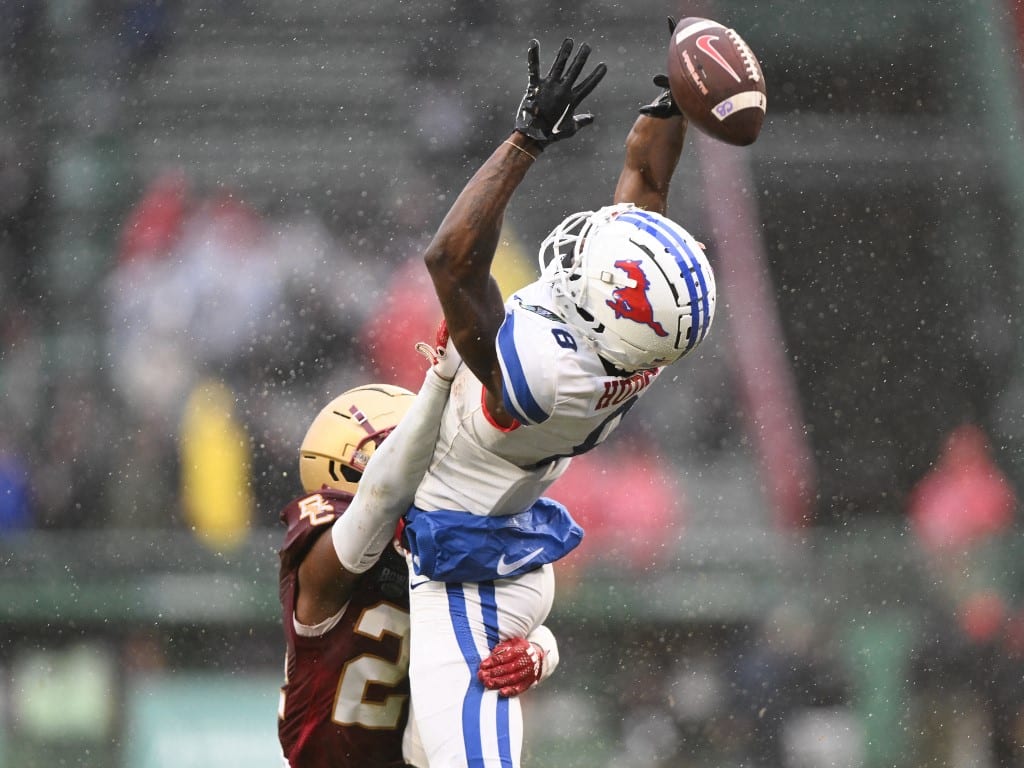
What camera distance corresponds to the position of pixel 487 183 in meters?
1.94

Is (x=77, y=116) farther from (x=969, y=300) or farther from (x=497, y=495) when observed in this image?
(x=497, y=495)

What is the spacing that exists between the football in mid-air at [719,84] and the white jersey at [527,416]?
35cm

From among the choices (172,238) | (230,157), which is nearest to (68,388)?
(172,238)

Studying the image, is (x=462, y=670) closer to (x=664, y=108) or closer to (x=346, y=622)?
(x=346, y=622)

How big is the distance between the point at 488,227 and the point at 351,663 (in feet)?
2.54

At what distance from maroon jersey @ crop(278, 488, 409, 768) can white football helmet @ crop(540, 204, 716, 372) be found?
1.85 ft

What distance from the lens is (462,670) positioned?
203cm

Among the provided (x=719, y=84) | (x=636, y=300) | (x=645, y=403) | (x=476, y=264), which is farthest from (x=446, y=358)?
(x=645, y=403)

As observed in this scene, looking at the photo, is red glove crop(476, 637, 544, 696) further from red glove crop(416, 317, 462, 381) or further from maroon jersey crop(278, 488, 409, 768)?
red glove crop(416, 317, 462, 381)

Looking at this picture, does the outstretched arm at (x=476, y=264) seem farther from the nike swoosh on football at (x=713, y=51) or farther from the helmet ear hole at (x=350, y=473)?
the helmet ear hole at (x=350, y=473)

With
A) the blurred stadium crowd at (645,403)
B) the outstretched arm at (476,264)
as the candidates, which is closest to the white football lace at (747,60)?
the outstretched arm at (476,264)

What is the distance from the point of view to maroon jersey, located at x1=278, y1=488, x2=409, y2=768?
2.26 m

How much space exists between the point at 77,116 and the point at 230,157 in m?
0.57

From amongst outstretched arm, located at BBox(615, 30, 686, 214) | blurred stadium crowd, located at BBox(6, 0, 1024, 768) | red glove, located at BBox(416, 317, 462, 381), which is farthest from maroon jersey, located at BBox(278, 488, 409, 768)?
blurred stadium crowd, located at BBox(6, 0, 1024, 768)
